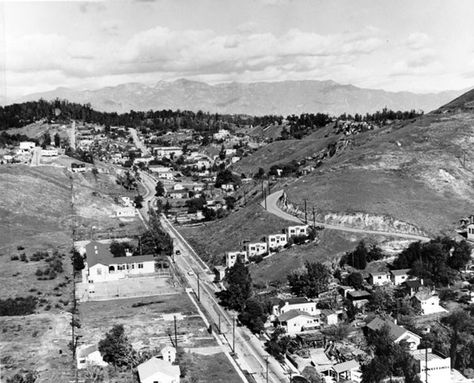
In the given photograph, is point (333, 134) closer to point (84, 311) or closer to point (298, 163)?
point (298, 163)

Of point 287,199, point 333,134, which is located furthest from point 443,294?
point 333,134

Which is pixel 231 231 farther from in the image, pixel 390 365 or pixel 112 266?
pixel 390 365

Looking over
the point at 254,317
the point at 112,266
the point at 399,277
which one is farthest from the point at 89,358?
the point at 399,277

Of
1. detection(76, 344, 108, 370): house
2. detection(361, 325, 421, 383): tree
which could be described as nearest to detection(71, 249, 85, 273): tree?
detection(76, 344, 108, 370): house

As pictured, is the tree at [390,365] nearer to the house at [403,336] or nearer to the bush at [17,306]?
the house at [403,336]

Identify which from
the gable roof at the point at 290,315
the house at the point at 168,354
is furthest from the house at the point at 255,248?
the house at the point at 168,354

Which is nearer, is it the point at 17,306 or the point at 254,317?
the point at 254,317
